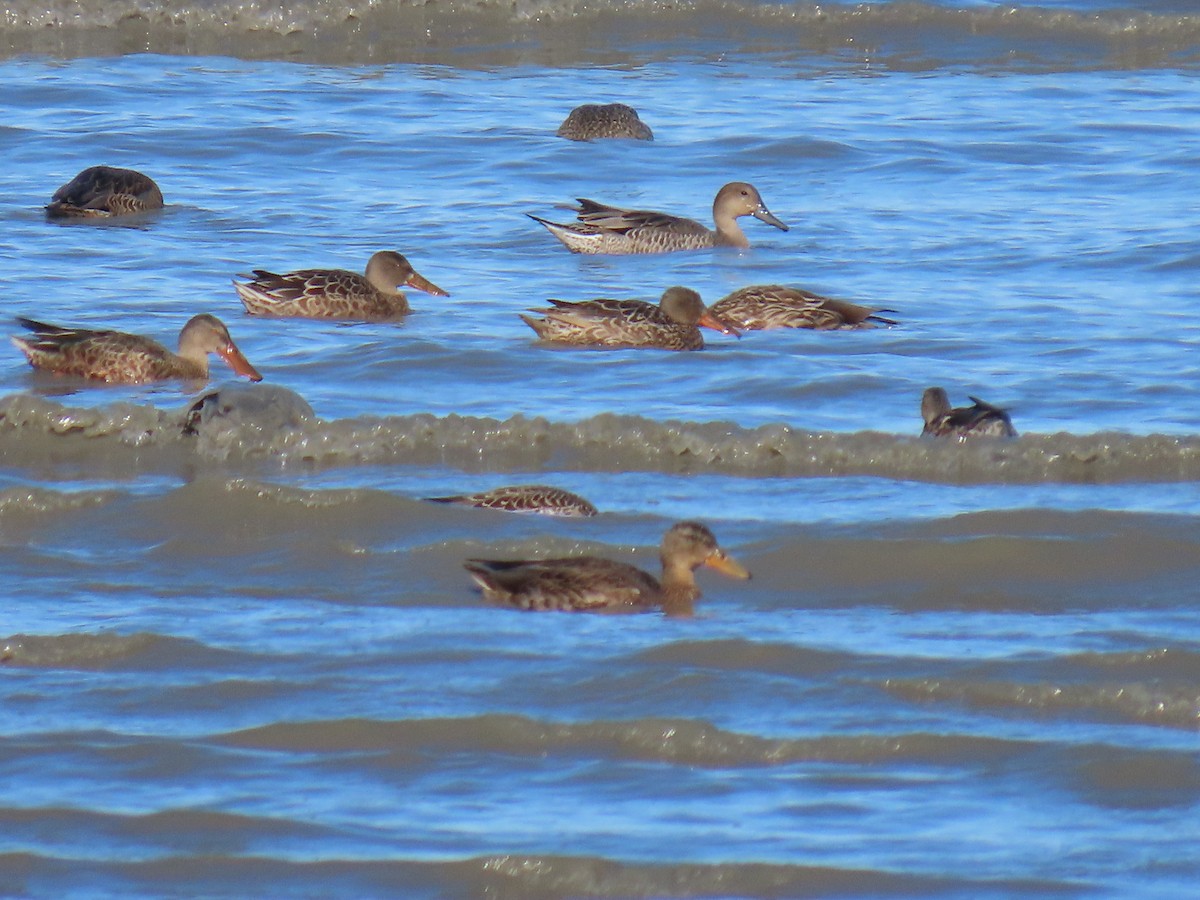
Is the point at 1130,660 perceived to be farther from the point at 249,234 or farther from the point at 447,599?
the point at 249,234

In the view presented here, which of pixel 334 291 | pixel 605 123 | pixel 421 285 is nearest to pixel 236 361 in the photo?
pixel 334 291

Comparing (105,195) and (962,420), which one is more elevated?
(105,195)

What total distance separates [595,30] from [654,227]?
30.3 ft

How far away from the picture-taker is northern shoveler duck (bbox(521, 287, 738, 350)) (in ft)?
35.2

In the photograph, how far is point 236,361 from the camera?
33.2 feet

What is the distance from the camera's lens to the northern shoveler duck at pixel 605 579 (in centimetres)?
671

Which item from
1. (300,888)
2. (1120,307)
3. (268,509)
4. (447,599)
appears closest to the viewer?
(300,888)

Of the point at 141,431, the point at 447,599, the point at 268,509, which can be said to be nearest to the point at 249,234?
the point at 141,431

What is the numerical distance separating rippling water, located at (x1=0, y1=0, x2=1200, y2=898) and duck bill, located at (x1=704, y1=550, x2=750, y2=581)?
125 millimetres

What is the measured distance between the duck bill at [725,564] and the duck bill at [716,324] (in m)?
4.21

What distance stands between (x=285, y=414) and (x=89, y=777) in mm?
3562

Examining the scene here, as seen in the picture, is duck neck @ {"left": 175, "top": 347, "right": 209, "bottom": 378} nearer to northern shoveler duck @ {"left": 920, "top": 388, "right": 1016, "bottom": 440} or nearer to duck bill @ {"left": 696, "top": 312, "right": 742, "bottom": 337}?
duck bill @ {"left": 696, "top": 312, "right": 742, "bottom": 337}

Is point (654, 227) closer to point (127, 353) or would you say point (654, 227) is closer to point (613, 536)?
point (127, 353)

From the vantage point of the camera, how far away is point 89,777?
17.9ft
